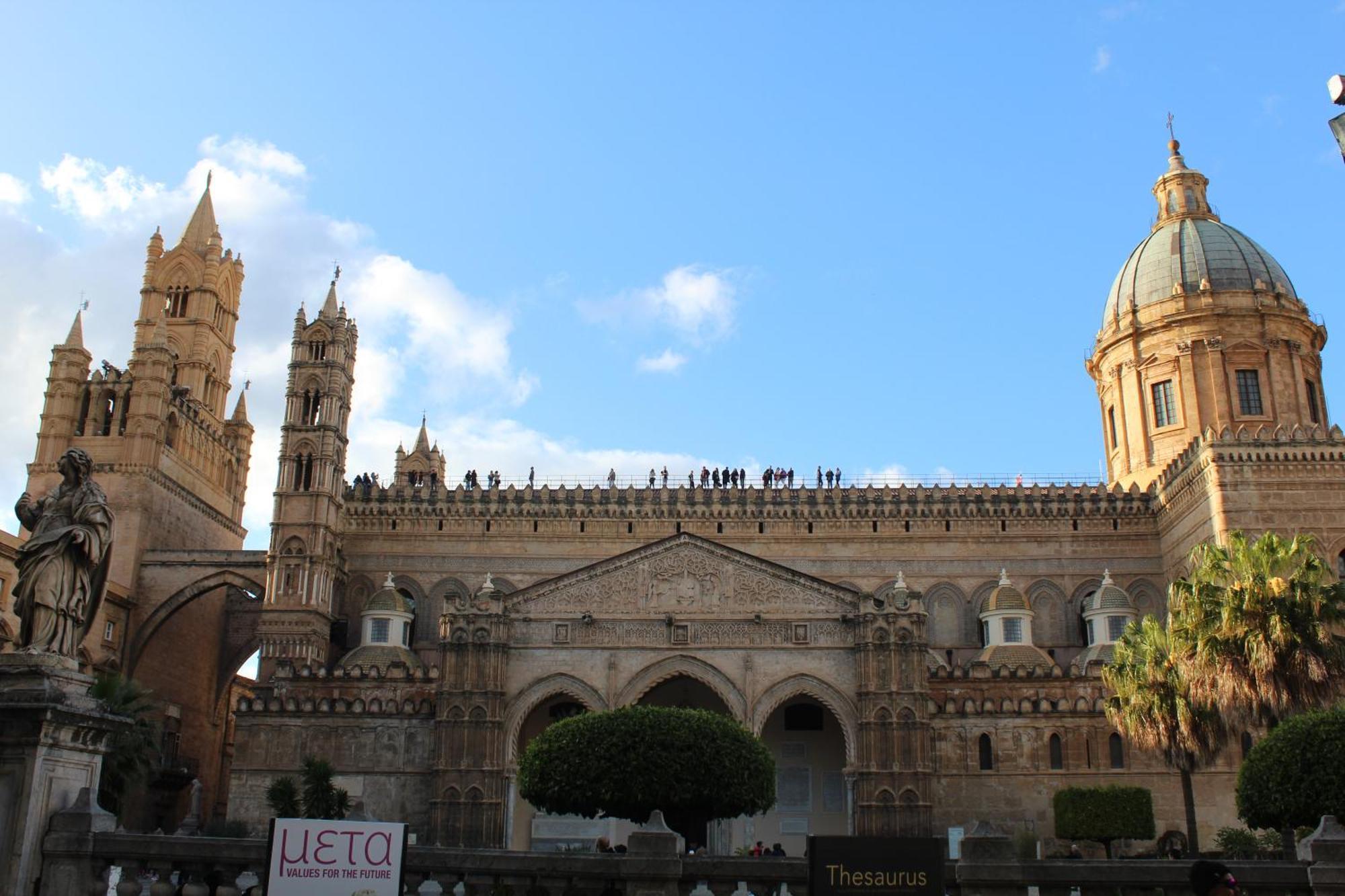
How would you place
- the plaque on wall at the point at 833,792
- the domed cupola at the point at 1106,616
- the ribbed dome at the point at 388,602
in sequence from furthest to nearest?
the ribbed dome at the point at 388,602 < the domed cupola at the point at 1106,616 < the plaque on wall at the point at 833,792

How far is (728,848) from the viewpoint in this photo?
35.8 metres

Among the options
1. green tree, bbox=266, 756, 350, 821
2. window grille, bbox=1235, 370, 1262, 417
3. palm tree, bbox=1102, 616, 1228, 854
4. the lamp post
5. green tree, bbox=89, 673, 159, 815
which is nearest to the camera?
the lamp post

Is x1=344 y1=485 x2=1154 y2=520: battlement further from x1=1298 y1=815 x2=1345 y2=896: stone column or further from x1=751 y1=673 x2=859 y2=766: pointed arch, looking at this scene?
x1=1298 y1=815 x2=1345 y2=896: stone column

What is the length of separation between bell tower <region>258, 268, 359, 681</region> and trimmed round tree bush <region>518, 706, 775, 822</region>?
17173 millimetres

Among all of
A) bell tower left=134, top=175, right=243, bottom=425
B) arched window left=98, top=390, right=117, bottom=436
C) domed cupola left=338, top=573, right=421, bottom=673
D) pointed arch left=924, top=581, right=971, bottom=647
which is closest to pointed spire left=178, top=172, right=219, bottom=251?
bell tower left=134, top=175, right=243, bottom=425

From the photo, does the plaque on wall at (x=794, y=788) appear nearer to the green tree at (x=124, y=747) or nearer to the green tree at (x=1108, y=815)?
the green tree at (x=1108, y=815)

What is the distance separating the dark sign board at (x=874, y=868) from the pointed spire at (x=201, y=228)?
57324 mm

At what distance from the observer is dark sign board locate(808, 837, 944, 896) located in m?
10.7

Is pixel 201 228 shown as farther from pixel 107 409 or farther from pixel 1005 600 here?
pixel 1005 600

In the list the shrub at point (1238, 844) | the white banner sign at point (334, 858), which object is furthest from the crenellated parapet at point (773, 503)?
the white banner sign at point (334, 858)

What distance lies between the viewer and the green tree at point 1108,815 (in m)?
33.5

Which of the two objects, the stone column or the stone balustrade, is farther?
the stone column

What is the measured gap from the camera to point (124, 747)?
31234 millimetres

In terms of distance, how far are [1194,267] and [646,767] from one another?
35682mm
